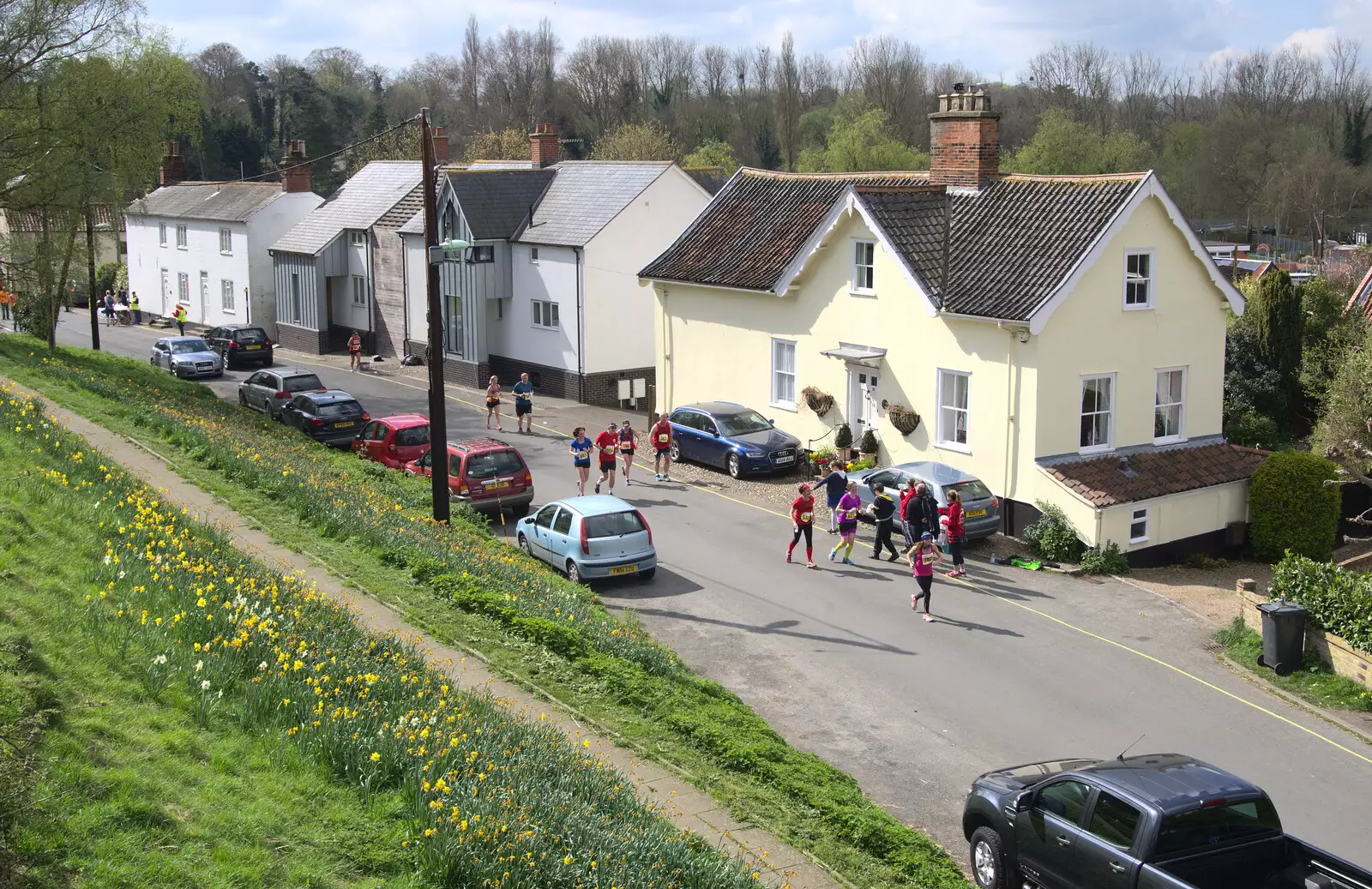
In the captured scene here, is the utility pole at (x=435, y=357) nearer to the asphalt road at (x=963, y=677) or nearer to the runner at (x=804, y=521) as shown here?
the asphalt road at (x=963, y=677)

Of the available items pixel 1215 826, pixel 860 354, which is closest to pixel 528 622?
pixel 1215 826

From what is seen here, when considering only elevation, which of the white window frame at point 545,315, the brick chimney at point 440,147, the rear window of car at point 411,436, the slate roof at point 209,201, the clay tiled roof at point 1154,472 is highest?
the brick chimney at point 440,147

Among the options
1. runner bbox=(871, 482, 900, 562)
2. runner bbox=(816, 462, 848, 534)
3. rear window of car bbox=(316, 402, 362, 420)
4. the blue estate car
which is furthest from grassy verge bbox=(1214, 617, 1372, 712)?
rear window of car bbox=(316, 402, 362, 420)

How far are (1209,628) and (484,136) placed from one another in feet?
214

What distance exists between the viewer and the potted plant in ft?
95.5

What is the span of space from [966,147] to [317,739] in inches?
901

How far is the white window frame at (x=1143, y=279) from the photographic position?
2584 centimetres

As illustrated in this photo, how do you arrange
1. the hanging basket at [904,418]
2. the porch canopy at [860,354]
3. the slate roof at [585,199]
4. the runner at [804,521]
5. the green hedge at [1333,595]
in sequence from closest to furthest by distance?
the green hedge at [1333,595], the runner at [804,521], the hanging basket at [904,418], the porch canopy at [860,354], the slate roof at [585,199]

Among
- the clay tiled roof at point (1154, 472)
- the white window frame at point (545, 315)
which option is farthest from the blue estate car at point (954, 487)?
the white window frame at point (545, 315)

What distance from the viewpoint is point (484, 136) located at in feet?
257

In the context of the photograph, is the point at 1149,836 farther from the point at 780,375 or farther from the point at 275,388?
the point at 275,388

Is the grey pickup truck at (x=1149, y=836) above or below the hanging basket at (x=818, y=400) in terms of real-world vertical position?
below

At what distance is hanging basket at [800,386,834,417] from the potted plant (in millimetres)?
710

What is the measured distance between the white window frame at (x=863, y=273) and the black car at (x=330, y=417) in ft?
40.7
